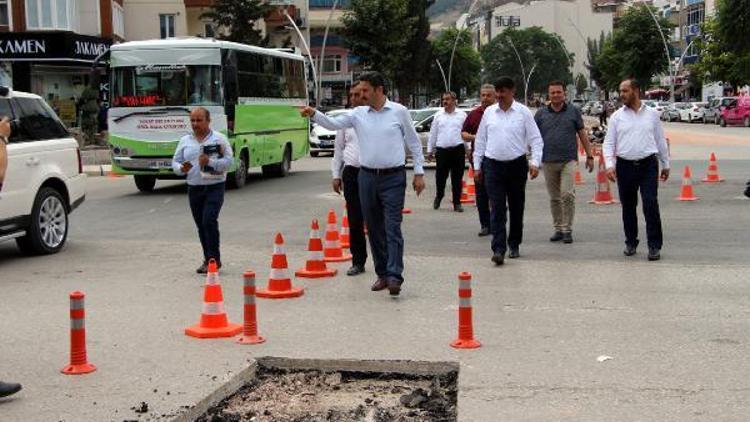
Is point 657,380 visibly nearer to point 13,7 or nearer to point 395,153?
point 395,153

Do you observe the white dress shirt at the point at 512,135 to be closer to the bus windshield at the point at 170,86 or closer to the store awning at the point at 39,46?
the bus windshield at the point at 170,86

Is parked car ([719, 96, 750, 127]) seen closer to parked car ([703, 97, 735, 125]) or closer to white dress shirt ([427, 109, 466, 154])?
parked car ([703, 97, 735, 125])

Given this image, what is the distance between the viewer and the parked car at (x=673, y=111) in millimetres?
65331

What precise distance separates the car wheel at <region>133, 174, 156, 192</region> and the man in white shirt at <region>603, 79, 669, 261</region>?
1264 centimetres

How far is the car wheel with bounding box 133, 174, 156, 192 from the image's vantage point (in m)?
20.7

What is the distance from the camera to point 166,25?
50.3 meters

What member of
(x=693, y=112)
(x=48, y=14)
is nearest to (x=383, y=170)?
(x=48, y=14)

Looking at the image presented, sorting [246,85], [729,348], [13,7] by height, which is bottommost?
[729,348]

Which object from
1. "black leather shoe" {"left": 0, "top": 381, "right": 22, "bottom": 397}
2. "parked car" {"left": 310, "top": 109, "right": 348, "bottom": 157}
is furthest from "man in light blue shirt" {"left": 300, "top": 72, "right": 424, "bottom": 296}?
"parked car" {"left": 310, "top": 109, "right": 348, "bottom": 157}

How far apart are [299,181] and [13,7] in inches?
743

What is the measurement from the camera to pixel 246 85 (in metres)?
21.4

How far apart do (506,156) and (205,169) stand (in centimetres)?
319

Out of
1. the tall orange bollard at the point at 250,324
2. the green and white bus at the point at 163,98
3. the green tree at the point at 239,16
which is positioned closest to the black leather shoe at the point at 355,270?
the tall orange bollard at the point at 250,324

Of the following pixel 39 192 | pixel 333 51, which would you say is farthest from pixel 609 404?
pixel 333 51
